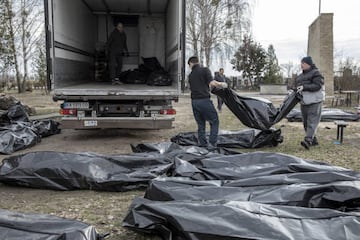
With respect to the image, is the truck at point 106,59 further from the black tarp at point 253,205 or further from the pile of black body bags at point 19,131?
the black tarp at point 253,205

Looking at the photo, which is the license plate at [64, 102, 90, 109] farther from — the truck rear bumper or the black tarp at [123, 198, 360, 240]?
the black tarp at [123, 198, 360, 240]

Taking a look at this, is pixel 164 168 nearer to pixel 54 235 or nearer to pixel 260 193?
pixel 260 193

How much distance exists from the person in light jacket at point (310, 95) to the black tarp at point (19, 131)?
5053 mm

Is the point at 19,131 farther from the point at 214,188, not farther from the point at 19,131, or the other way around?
the point at 214,188

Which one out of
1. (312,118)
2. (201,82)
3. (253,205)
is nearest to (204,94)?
(201,82)

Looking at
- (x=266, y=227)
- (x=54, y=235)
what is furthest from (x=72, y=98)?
(x=266, y=227)

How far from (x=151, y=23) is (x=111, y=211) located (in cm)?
838

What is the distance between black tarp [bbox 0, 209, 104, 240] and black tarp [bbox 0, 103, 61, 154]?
4.55 metres

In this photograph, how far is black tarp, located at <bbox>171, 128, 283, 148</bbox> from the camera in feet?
23.6

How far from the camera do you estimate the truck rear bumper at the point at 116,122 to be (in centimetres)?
748

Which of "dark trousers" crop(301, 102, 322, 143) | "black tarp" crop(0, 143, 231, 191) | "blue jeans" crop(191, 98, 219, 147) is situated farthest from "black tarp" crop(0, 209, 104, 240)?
"dark trousers" crop(301, 102, 322, 143)

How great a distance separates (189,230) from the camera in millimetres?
2488

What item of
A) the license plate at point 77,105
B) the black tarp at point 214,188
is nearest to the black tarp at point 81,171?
the black tarp at point 214,188

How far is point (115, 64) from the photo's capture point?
10555 millimetres
